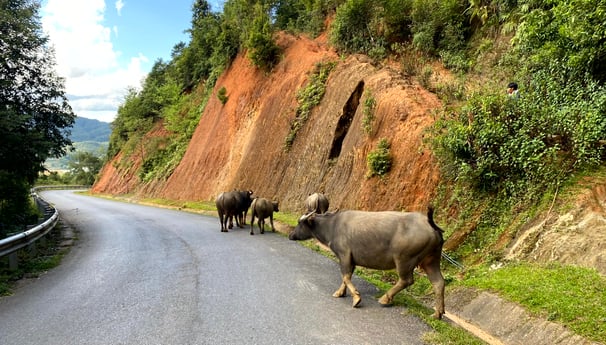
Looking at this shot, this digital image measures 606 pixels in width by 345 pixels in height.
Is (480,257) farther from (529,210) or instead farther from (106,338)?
(106,338)

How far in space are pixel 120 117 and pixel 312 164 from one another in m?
47.8

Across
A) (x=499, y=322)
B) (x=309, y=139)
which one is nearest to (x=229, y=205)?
(x=309, y=139)

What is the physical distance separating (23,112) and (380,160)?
43.8ft

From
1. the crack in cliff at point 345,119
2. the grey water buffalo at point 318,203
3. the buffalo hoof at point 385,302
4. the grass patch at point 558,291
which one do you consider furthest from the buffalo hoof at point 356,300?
the crack in cliff at point 345,119

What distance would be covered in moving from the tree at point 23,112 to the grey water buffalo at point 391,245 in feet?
34.3

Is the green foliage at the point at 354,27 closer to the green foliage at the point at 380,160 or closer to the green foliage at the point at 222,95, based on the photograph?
the green foliage at the point at 380,160

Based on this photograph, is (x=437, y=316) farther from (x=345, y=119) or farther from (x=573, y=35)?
(x=345, y=119)

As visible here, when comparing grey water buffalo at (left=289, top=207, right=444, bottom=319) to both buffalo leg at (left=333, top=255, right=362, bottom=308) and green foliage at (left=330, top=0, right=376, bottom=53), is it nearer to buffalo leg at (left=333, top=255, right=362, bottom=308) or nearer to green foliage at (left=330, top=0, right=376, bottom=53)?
buffalo leg at (left=333, top=255, right=362, bottom=308)

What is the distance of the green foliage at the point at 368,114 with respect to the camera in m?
15.9

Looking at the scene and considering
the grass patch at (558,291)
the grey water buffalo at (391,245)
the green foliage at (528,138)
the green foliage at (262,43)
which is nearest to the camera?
the grass patch at (558,291)

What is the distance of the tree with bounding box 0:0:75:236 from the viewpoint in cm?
1353

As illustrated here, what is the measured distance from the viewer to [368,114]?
1611 centimetres

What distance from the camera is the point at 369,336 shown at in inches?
217

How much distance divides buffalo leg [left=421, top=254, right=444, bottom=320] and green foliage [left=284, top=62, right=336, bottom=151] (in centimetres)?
1642
